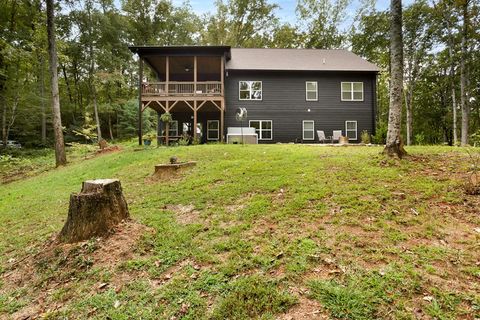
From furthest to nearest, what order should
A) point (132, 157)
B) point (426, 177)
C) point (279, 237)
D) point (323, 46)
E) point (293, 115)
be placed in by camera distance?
point (323, 46) → point (293, 115) → point (132, 157) → point (426, 177) → point (279, 237)

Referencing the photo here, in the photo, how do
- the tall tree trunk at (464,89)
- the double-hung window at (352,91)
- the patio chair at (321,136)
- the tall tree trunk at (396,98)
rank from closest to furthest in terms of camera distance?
the tall tree trunk at (396,98) < the tall tree trunk at (464,89) < the patio chair at (321,136) < the double-hung window at (352,91)

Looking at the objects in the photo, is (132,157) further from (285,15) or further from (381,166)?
(285,15)

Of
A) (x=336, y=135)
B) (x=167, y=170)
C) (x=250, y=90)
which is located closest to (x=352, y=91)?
(x=336, y=135)

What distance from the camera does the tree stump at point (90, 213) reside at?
3967mm

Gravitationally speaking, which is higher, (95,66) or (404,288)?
(95,66)

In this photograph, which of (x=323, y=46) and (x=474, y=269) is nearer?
(x=474, y=269)

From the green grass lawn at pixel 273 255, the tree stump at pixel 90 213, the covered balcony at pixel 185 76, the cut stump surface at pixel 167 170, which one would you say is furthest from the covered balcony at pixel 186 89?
the tree stump at pixel 90 213

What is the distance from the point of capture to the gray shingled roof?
712 inches

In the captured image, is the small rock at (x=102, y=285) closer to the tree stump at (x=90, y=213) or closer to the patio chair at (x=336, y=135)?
the tree stump at (x=90, y=213)

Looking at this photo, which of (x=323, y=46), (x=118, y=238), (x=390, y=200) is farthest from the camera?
(x=323, y=46)

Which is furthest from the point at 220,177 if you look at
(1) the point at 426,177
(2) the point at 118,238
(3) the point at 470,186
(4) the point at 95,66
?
(4) the point at 95,66

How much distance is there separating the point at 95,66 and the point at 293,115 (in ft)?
67.6

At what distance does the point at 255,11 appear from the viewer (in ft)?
99.1

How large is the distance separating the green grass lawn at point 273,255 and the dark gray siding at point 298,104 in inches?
489
